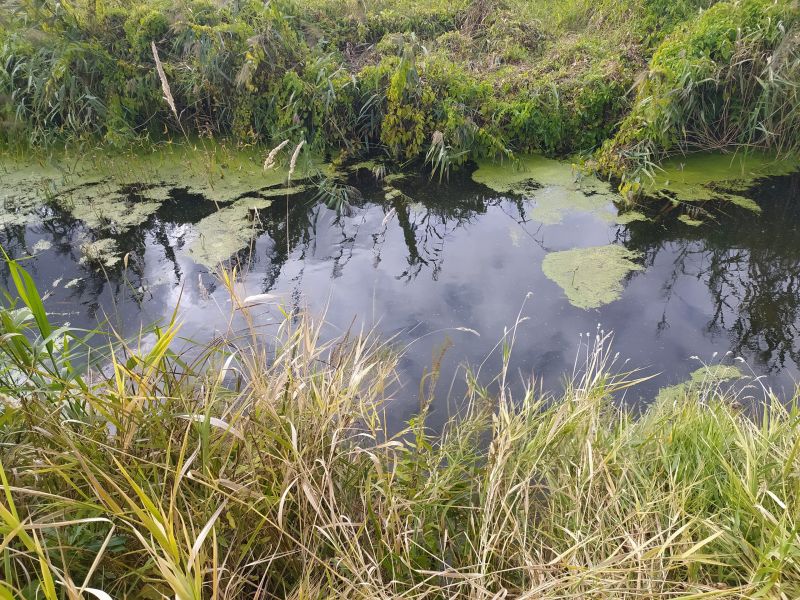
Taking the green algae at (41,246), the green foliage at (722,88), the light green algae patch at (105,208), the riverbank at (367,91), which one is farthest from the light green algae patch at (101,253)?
the green foliage at (722,88)

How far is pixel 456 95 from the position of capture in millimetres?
3801

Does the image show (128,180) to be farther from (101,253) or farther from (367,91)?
(367,91)

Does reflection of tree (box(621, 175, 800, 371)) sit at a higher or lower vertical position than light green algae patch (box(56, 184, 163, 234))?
lower

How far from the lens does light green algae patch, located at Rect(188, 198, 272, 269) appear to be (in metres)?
2.99

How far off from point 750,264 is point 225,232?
9.44 feet

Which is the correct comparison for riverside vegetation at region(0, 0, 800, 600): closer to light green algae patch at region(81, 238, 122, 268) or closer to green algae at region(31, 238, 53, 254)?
light green algae patch at region(81, 238, 122, 268)

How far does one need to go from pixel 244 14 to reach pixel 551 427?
3.89 metres

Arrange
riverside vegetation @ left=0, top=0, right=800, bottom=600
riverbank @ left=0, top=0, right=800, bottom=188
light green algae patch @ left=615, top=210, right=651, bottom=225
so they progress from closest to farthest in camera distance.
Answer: riverside vegetation @ left=0, top=0, right=800, bottom=600 → light green algae patch @ left=615, top=210, right=651, bottom=225 → riverbank @ left=0, top=0, right=800, bottom=188

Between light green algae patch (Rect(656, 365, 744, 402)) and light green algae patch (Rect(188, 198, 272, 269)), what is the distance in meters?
2.11

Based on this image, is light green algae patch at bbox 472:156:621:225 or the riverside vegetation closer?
the riverside vegetation

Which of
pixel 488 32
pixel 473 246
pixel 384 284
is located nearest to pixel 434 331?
pixel 384 284

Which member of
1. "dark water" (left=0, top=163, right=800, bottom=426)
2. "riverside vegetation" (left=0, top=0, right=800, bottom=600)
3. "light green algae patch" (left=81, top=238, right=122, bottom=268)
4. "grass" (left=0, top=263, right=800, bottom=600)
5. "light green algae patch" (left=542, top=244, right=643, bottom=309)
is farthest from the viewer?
"light green algae patch" (left=81, top=238, right=122, bottom=268)

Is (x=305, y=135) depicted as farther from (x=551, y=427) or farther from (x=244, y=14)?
(x=551, y=427)

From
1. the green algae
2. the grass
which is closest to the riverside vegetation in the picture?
the grass
